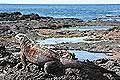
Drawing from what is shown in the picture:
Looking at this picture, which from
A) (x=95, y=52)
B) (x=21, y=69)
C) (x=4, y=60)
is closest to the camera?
(x=21, y=69)

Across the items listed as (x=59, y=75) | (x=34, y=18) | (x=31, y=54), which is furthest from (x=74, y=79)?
(x=34, y=18)

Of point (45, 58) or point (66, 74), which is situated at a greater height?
point (45, 58)

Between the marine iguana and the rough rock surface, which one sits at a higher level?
the marine iguana

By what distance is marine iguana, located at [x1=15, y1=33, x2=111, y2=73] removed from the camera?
10.2 meters

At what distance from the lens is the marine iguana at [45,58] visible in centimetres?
1020

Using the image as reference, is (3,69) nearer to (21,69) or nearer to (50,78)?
(21,69)

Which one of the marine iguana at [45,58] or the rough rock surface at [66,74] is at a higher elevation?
the marine iguana at [45,58]

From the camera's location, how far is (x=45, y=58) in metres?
10.4

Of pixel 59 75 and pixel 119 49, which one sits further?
pixel 119 49

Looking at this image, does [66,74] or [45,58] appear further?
[45,58]

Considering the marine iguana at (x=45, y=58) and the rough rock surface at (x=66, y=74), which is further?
the marine iguana at (x=45, y=58)

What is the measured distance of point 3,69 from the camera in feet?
37.5

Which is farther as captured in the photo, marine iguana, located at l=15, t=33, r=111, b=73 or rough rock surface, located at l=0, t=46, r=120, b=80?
marine iguana, located at l=15, t=33, r=111, b=73

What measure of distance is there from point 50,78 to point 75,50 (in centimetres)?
1839
